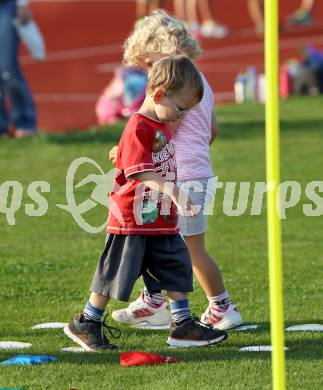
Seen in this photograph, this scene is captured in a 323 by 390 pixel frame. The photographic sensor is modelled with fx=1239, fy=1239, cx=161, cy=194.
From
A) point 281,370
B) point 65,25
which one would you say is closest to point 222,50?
point 65,25

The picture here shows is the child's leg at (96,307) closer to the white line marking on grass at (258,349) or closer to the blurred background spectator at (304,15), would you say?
the white line marking on grass at (258,349)

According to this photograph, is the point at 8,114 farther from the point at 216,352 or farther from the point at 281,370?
the point at 281,370

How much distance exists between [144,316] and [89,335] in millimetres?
702

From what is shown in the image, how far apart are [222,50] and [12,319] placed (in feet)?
56.8

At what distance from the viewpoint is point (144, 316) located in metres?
7.07

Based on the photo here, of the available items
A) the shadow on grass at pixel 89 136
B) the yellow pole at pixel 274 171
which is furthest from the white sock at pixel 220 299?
the shadow on grass at pixel 89 136

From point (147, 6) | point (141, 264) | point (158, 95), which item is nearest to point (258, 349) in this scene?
point (141, 264)

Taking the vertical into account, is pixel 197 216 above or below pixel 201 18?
below

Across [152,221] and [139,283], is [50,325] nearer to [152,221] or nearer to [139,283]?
[152,221]

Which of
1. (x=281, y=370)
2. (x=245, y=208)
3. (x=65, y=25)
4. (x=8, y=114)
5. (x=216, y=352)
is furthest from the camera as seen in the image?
(x=65, y=25)

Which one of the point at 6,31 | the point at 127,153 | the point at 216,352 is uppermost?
the point at 6,31

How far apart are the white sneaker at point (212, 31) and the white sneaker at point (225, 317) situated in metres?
18.7

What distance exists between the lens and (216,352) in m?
6.36

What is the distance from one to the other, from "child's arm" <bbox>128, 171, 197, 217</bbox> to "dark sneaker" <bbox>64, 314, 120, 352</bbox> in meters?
0.79
